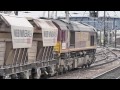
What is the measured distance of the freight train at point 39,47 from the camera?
54.9ft

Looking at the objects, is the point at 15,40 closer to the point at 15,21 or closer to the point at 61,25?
the point at 15,21

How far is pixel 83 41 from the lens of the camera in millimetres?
32875

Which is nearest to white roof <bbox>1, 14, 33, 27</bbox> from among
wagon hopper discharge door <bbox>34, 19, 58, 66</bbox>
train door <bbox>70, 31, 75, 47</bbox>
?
wagon hopper discharge door <bbox>34, 19, 58, 66</bbox>

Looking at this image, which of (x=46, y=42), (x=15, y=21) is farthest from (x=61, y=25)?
(x=15, y=21)

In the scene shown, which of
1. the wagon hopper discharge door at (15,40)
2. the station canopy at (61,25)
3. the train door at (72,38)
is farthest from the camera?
the train door at (72,38)

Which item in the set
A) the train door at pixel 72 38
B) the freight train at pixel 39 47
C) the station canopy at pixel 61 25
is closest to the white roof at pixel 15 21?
the freight train at pixel 39 47

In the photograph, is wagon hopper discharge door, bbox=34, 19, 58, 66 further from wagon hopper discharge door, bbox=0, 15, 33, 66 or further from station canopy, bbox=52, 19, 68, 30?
wagon hopper discharge door, bbox=0, 15, 33, 66

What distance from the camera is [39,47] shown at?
21.7 metres

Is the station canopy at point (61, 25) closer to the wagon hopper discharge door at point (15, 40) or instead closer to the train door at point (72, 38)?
the train door at point (72, 38)

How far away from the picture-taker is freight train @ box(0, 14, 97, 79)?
16.7 metres

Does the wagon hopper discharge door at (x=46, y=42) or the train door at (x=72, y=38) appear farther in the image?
the train door at (x=72, y=38)
